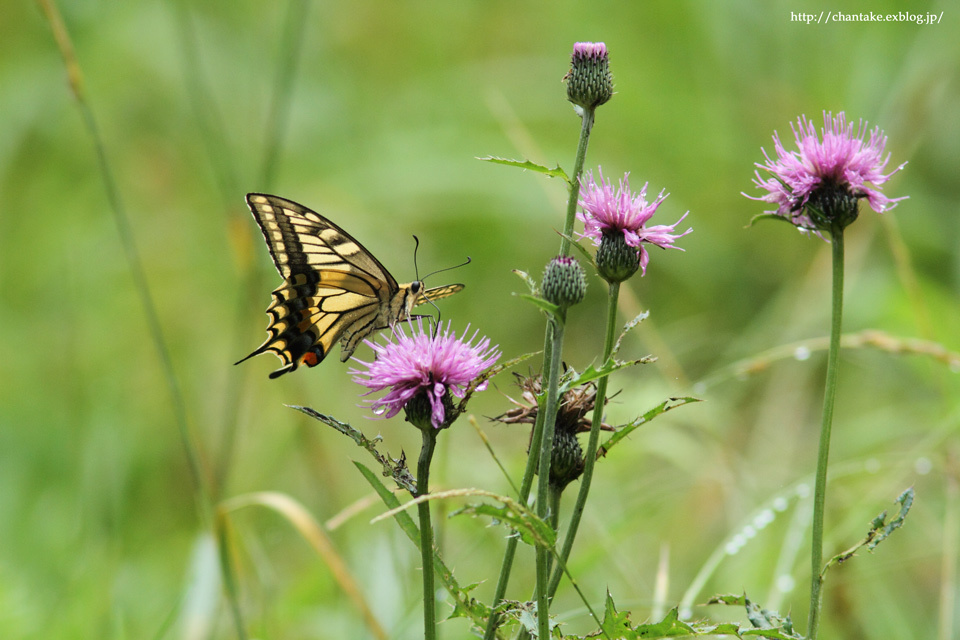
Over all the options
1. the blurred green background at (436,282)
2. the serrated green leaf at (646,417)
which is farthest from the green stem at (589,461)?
the blurred green background at (436,282)

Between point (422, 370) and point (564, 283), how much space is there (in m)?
0.41

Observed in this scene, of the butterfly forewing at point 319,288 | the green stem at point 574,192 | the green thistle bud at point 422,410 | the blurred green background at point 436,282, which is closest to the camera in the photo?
the green stem at point 574,192

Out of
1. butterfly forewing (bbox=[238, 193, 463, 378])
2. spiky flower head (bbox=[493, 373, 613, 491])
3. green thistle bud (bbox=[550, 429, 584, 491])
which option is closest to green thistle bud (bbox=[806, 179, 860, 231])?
spiky flower head (bbox=[493, 373, 613, 491])

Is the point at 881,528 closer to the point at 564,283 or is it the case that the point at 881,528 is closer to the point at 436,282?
the point at 564,283

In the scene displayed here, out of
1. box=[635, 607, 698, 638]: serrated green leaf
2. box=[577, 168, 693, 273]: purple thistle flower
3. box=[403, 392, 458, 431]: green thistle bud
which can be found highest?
box=[577, 168, 693, 273]: purple thistle flower

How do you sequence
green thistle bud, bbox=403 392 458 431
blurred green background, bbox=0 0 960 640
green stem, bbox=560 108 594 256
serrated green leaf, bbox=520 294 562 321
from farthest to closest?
blurred green background, bbox=0 0 960 640 < green thistle bud, bbox=403 392 458 431 < green stem, bbox=560 108 594 256 < serrated green leaf, bbox=520 294 562 321

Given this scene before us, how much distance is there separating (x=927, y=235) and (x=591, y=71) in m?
4.93

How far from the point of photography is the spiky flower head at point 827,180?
188 cm

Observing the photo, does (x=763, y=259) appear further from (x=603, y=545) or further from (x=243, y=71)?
(x=243, y=71)

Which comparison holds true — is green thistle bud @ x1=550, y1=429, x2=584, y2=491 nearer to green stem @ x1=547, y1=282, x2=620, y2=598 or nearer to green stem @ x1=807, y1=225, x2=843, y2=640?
green stem @ x1=547, y1=282, x2=620, y2=598

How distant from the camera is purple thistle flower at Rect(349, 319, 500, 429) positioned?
6.23 ft

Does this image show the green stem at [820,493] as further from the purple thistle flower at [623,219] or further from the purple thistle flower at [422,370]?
the purple thistle flower at [422,370]

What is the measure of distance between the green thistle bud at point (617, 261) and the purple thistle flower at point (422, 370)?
0.31 m

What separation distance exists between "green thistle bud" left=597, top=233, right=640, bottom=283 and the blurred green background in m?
1.68
